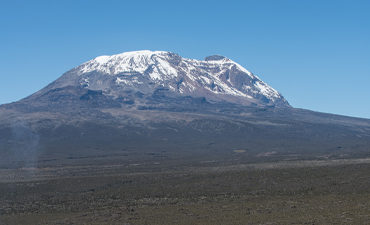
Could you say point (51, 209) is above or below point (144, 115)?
below

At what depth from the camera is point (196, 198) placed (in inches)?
1791

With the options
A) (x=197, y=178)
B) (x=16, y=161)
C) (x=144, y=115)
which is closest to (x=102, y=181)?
(x=197, y=178)

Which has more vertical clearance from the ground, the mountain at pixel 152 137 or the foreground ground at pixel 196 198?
the mountain at pixel 152 137

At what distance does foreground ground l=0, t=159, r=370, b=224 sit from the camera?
114 feet

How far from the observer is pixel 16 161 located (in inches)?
3873

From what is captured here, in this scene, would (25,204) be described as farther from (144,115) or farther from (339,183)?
(144,115)

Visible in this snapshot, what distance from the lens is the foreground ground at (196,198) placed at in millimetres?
34844

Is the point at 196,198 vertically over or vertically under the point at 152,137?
under

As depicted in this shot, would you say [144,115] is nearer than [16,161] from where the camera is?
No

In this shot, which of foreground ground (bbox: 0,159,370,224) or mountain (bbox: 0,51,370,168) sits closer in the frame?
foreground ground (bbox: 0,159,370,224)

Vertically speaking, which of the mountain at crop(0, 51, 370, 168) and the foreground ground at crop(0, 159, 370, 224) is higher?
the mountain at crop(0, 51, 370, 168)

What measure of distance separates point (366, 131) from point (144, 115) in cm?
8467

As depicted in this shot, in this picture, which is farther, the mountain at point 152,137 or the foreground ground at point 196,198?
the mountain at point 152,137

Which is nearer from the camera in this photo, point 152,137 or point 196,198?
point 196,198
